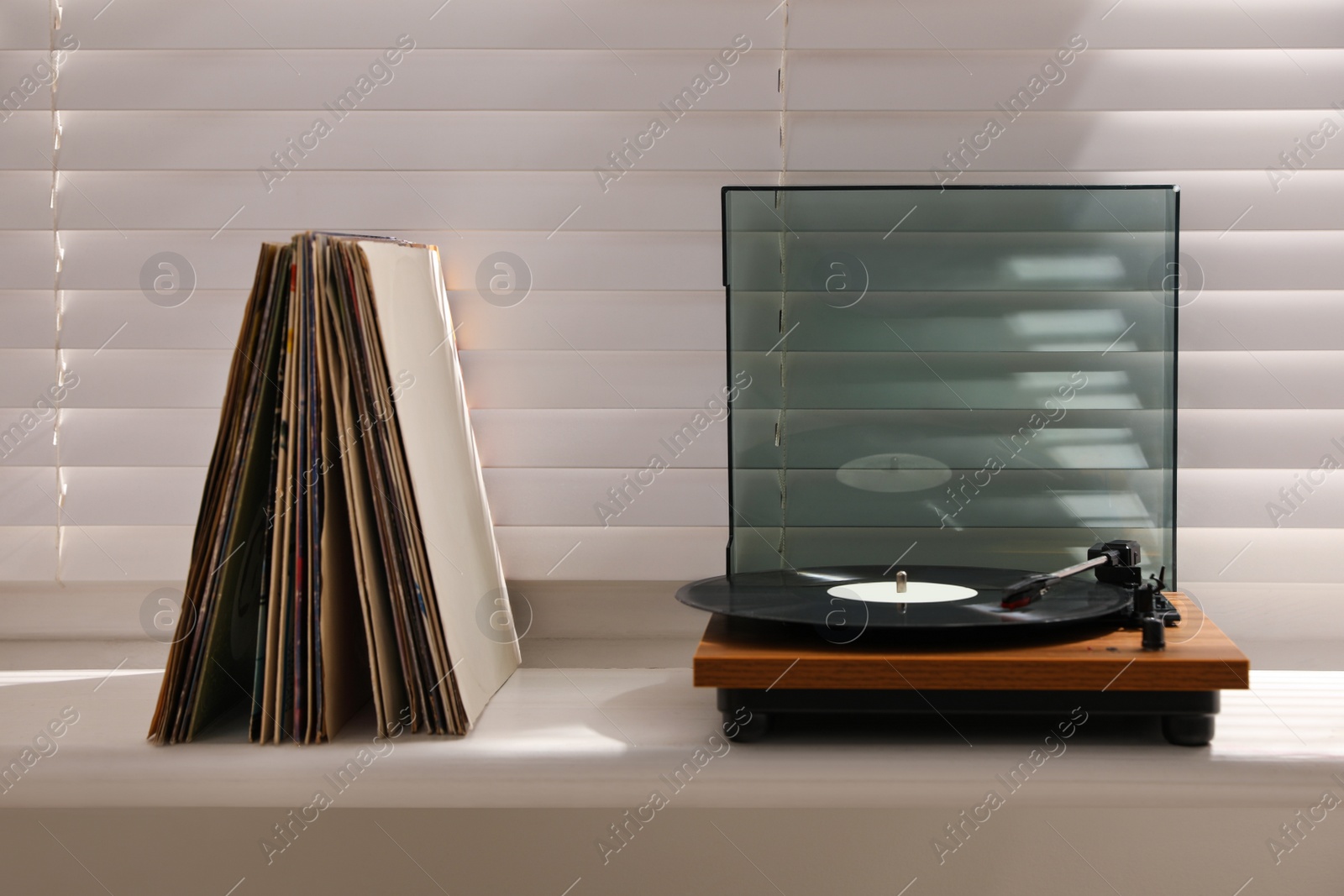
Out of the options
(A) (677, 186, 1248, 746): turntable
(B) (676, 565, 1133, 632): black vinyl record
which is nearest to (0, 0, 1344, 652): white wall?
(A) (677, 186, 1248, 746): turntable

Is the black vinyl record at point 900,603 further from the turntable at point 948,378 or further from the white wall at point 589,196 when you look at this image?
the white wall at point 589,196

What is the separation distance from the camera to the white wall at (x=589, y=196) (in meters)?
1.10

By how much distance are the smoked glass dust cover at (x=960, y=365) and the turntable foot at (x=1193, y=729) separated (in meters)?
0.29

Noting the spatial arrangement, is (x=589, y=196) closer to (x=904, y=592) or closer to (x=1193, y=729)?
(x=904, y=592)

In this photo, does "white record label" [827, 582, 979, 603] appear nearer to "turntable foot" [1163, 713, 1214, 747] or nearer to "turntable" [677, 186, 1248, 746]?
"turntable" [677, 186, 1248, 746]

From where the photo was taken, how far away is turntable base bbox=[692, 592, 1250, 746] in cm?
77

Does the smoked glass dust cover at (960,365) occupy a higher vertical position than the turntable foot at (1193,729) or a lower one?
higher

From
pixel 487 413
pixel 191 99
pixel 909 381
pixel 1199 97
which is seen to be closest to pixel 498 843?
pixel 487 413

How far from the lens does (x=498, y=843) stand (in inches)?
30.7

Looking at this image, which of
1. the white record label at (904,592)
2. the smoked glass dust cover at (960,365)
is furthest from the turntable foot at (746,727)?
the smoked glass dust cover at (960,365)

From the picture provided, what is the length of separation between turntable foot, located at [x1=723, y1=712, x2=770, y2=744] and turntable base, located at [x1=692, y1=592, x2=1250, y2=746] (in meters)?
0.02

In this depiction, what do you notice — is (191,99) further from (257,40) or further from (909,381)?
(909,381)

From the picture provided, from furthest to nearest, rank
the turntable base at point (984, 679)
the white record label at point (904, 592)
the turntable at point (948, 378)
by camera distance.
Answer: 1. the turntable at point (948, 378)
2. the white record label at point (904, 592)
3. the turntable base at point (984, 679)

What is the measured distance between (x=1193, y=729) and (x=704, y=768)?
0.39 m
